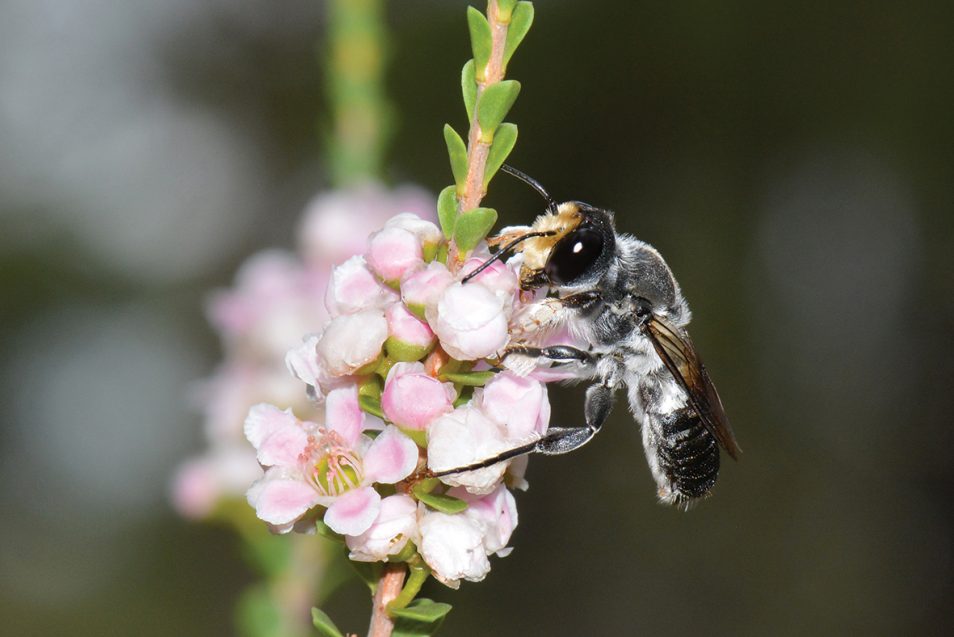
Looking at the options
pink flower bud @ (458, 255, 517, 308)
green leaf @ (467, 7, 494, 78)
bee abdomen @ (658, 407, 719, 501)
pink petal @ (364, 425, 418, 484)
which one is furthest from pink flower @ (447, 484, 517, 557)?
bee abdomen @ (658, 407, 719, 501)

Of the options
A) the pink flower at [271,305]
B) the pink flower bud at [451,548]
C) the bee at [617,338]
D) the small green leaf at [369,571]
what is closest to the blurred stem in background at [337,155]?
the pink flower at [271,305]

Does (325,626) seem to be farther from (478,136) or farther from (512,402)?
(478,136)

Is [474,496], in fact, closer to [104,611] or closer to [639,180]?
[639,180]

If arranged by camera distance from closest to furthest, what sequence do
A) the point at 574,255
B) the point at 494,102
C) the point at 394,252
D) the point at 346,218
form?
the point at 494,102 → the point at 394,252 → the point at 574,255 → the point at 346,218

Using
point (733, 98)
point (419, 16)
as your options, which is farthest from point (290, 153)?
point (733, 98)

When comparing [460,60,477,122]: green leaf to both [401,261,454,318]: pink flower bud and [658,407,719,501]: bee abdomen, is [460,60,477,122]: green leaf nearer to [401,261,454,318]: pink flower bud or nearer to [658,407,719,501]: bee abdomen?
[401,261,454,318]: pink flower bud

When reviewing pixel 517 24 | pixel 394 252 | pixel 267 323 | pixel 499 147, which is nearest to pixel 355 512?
pixel 394 252
